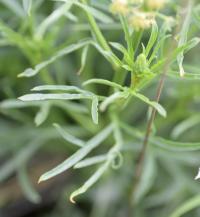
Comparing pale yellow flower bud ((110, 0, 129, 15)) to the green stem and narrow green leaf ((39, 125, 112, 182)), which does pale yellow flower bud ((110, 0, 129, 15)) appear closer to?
the green stem

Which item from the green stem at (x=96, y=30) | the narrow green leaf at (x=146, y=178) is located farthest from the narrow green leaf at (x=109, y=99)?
the narrow green leaf at (x=146, y=178)

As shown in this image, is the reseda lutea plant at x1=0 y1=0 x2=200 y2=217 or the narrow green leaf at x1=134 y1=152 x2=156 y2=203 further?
the narrow green leaf at x1=134 y1=152 x2=156 y2=203

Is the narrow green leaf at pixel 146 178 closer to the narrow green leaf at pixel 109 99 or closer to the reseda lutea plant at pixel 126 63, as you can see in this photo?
the reseda lutea plant at pixel 126 63

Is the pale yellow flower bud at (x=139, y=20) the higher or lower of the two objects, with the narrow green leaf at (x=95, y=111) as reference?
higher

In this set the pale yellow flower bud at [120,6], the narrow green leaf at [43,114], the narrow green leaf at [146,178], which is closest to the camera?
the pale yellow flower bud at [120,6]

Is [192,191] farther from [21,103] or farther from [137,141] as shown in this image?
[21,103]

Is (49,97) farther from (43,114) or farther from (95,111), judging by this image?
(43,114)

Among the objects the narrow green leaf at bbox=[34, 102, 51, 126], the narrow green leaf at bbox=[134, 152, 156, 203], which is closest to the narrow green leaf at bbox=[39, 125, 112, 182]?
the narrow green leaf at bbox=[34, 102, 51, 126]

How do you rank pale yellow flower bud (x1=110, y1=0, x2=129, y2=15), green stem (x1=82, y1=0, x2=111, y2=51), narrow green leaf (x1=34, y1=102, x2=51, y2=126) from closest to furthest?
pale yellow flower bud (x1=110, y1=0, x2=129, y2=15)
green stem (x1=82, y1=0, x2=111, y2=51)
narrow green leaf (x1=34, y1=102, x2=51, y2=126)

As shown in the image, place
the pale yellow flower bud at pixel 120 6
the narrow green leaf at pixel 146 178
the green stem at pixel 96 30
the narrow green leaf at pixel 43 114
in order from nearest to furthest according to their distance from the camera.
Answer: the pale yellow flower bud at pixel 120 6
the green stem at pixel 96 30
the narrow green leaf at pixel 43 114
the narrow green leaf at pixel 146 178

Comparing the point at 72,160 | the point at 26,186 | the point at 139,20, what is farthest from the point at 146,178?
the point at 139,20

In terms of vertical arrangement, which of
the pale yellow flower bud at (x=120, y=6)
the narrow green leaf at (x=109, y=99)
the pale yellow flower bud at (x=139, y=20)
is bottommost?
the narrow green leaf at (x=109, y=99)
